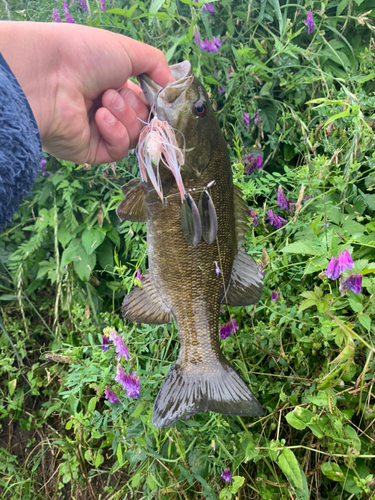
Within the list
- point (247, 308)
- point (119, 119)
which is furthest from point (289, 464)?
point (119, 119)

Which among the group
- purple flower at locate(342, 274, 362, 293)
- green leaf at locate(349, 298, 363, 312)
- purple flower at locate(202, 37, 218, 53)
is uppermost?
purple flower at locate(202, 37, 218, 53)

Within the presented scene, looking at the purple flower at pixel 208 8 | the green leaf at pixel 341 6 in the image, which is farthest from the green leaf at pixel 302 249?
the green leaf at pixel 341 6

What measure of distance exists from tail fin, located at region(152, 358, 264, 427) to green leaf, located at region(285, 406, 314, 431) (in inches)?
5.2

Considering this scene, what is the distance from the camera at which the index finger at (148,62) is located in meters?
1.48

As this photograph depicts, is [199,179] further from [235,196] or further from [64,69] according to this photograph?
[64,69]

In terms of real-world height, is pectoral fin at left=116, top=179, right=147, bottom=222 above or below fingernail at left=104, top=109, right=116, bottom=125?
below

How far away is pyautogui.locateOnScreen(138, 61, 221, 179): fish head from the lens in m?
1.40

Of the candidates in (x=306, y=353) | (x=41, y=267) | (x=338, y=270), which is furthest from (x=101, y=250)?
(x=338, y=270)

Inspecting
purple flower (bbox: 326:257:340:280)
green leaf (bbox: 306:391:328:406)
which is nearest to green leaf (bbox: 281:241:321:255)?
purple flower (bbox: 326:257:340:280)

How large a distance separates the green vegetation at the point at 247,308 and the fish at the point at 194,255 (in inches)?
7.4

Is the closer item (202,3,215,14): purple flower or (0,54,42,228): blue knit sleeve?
(0,54,42,228): blue knit sleeve

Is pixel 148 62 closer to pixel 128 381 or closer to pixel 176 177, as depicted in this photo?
pixel 176 177

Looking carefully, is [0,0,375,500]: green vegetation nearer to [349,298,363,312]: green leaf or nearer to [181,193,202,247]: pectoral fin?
[349,298,363,312]: green leaf

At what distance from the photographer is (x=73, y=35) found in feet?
4.74
